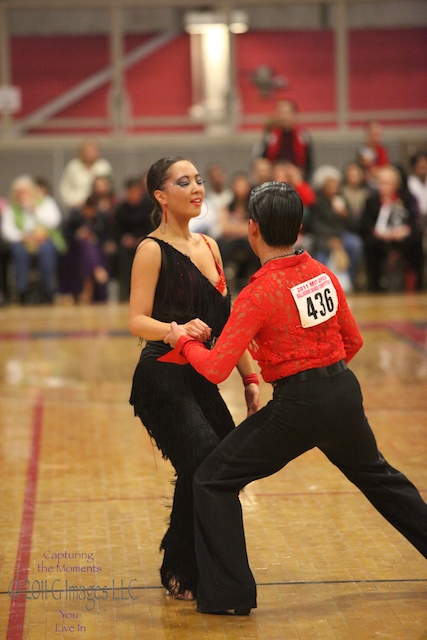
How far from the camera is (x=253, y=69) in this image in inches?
637

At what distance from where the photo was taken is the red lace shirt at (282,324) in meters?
3.45

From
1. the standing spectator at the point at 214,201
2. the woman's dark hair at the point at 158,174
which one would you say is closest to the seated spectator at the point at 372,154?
the standing spectator at the point at 214,201

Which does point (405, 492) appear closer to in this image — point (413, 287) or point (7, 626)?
point (7, 626)

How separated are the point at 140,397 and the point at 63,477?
183 centimetres

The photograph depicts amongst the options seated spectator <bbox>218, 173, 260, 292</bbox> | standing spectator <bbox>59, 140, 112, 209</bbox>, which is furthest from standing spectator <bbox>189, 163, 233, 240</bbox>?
standing spectator <bbox>59, 140, 112, 209</bbox>

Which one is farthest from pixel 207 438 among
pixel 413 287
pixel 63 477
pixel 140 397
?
pixel 413 287

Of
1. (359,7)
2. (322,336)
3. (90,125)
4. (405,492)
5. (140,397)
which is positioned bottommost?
(405,492)

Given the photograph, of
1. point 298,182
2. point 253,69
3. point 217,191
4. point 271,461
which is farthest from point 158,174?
point 253,69

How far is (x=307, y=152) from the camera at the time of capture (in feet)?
43.9

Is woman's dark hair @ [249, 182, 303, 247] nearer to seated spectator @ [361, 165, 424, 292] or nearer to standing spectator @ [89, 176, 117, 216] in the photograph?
seated spectator @ [361, 165, 424, 292]

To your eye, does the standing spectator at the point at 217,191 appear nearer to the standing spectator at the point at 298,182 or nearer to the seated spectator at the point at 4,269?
the standing spectator at the point at 298,182

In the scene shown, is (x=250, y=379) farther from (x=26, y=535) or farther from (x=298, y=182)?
(x=298, y=182)

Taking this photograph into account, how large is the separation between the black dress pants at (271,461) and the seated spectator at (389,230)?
383 inches

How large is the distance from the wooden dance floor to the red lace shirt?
86cm
